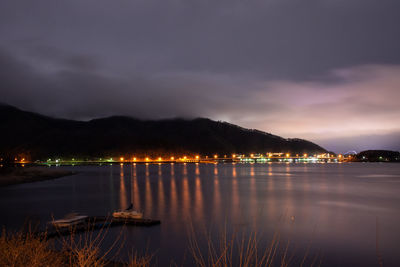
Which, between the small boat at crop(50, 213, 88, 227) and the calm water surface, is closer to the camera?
the calm water surface

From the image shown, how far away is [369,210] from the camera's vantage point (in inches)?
1209

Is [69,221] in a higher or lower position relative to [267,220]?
higher

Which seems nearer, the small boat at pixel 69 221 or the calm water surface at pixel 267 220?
the calm water surface at pixel 267 220

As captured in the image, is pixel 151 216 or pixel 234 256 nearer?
pixel 234 256

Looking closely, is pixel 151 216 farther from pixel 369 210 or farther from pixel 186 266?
pixel 369 210

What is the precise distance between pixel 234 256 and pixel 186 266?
2420 mm

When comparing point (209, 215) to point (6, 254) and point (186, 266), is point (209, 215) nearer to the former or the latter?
point (186, 266)

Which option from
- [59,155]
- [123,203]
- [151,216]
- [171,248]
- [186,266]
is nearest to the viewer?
[186,266]

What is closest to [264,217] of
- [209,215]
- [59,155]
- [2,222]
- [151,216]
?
[209,215]

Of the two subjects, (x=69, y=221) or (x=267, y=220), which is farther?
(x=267, y=220)

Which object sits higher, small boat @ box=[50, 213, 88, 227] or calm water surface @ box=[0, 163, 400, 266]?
small boat @ box=[50, 213, 88, 227]

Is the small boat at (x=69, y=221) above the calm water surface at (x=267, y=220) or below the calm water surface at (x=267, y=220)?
above

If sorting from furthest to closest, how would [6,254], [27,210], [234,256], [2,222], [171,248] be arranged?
[27,210] < [2,222] < [171,248] < [234,256] < [6,254]

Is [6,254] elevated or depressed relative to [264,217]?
elevated
